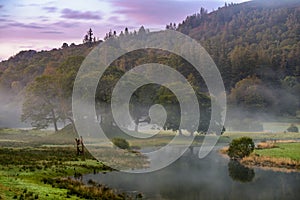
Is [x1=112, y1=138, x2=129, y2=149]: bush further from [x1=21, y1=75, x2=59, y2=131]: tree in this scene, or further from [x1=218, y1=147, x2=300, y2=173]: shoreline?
[x1=21, y1=75, x2=59, y2=131]: tree

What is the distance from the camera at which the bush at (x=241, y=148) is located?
70.4 m

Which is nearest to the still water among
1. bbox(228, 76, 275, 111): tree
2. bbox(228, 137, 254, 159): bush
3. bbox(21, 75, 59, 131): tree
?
bbox(228, 137, 254, 159): bush

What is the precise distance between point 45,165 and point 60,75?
62096 millimetres

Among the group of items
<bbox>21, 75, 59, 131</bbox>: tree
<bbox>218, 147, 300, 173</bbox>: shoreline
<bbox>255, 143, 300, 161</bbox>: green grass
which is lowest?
<bbox>218, 147, 300, 173</bbox>: shoreline

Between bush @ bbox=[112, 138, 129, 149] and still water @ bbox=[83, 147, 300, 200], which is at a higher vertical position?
bush @ bbox=[112, 138, 129, 149]

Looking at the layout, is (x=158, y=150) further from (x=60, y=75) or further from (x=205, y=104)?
(x=60, y=75)

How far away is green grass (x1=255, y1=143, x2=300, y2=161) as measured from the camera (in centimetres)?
6571

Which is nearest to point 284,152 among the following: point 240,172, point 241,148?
point 241,148

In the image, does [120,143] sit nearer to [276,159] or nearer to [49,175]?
[276,159]

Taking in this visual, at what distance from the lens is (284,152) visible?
69.6 m

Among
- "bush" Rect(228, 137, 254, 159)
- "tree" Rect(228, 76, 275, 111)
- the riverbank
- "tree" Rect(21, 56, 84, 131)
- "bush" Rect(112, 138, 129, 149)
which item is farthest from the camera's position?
"tree" Rect(228, 76, 275, 111)

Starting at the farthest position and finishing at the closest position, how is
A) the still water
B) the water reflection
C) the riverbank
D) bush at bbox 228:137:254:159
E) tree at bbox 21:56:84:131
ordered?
1. tree at bbox 21:56:84:131
2. bush at bbox 228:137:254:159
3. the riverbank
4. the water reflection
5. the still water

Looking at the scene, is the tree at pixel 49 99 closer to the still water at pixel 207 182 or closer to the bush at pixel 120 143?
the bush at pixel 120 143

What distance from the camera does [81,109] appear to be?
101875 millimetres
